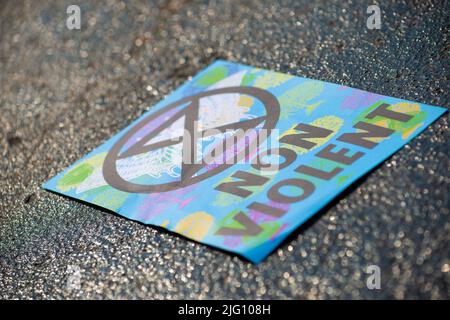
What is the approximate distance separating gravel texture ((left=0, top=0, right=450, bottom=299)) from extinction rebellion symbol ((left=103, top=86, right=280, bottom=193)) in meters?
0.09

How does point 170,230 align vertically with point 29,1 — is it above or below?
below

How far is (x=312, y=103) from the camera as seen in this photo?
1416mm

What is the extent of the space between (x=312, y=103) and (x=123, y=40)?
80 cm

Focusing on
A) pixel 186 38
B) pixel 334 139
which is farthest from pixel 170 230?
pixel 186 38

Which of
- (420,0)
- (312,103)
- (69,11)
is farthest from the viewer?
(69,11)

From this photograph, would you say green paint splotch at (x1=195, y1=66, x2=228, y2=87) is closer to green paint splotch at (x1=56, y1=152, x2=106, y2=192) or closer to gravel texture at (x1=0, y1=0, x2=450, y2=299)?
gravel texture at (x1=0, y1=0, x2=450, y2=299)

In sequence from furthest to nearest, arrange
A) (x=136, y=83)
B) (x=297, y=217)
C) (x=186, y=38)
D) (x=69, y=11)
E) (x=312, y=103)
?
(x=69, y=11)
(x=186, y=38)
(x=136, y=83)
(x=312, y=103)
(x=297, y=217)

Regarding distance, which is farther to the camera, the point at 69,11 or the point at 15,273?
the point at 69,11

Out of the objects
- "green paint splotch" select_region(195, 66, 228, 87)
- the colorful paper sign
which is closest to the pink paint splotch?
the colorful paper sign

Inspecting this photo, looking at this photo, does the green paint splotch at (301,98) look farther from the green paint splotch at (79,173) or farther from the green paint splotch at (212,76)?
the green paint splotch at (79,173)

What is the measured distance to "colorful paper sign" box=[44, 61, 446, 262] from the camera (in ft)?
3.84

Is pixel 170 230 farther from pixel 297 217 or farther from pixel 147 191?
pixel 297 217

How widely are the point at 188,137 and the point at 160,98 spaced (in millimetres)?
261

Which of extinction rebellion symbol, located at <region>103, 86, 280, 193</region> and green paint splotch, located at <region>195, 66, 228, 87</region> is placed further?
green paint splotch, located at <region>195, 66, 228, 87</region>
